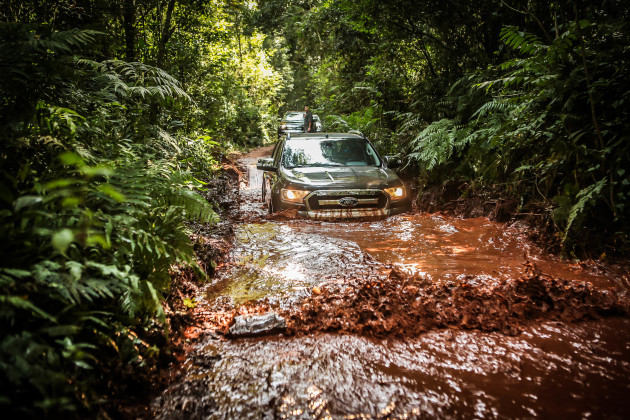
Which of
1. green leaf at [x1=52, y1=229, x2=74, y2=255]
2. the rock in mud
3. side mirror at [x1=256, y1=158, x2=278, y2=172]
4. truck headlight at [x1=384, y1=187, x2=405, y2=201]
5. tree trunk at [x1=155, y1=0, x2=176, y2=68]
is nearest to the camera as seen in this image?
green leaf at [x1=52, y1=229, x2=74, y2=255]

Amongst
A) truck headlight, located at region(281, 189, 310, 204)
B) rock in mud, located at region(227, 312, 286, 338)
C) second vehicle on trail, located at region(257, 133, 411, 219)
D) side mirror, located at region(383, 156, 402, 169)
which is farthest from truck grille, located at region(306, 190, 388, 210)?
rock in mud, located at region(227, 312, 286, 338)

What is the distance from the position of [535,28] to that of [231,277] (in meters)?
6.94

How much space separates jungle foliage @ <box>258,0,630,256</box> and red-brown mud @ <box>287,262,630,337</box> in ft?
3.35

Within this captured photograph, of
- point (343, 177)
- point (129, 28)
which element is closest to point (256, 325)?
point (343, 177)

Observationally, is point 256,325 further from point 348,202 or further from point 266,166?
point 266,166

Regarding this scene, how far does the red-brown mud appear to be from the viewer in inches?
104

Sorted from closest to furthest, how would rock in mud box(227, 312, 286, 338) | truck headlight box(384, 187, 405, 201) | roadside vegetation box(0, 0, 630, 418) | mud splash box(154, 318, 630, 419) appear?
roadside vegetation box(0, 0, 630, 418) < mud splash box(154, 318, 630, 419) < rock in mud box(227, 312, 286, 338) < truck headlight box(384, 187, 405, 201)

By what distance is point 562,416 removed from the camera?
5.74 ft

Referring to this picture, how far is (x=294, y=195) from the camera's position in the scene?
5.37 m

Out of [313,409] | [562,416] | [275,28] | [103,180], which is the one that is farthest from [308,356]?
[275,28]

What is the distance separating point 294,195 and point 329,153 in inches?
57.7

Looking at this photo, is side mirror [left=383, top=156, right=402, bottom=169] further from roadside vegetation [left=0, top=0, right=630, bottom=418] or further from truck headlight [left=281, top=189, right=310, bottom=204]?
truck headlight [left=281, top=189, right=310, bottom=204]

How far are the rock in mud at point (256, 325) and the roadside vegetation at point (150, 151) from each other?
0.52m

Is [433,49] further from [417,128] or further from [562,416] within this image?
[562,416]
